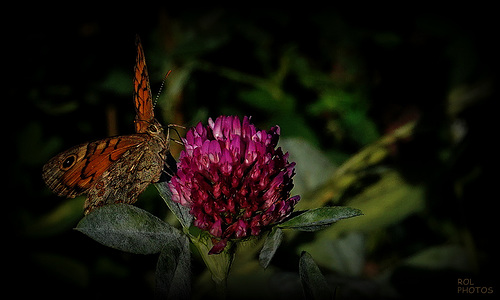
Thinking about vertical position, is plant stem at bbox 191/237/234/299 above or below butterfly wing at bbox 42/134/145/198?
below

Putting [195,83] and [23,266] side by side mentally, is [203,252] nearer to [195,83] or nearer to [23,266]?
[23,266]

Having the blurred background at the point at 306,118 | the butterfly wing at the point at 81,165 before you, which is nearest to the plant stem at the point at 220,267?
the butterfly wing at the point at 81,165

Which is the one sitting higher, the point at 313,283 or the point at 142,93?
the point at 142,93

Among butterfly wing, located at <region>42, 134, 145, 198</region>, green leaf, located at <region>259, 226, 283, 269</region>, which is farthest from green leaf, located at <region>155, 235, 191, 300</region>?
butterfly wing, located at <region>42, 134, 145, 198</region>

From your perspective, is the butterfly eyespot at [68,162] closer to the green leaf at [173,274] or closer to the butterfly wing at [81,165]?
the butterfly wing at [81,165]

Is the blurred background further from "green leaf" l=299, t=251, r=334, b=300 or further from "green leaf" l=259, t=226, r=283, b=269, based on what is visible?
"green leaf" l=299, t=251, r=334, b=300

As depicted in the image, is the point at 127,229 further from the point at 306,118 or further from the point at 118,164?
the point at 306,118

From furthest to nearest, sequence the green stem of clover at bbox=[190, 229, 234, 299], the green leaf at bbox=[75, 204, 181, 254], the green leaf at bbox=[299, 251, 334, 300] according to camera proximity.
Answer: the green stem of clover at bbox=[190, 229, 234, 299], the green leaf at bbox=[75, 204, 181, 254], the green leaf at bbox=[299, 251, 334, 300]

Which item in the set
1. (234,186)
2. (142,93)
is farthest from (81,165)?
(234,186)
